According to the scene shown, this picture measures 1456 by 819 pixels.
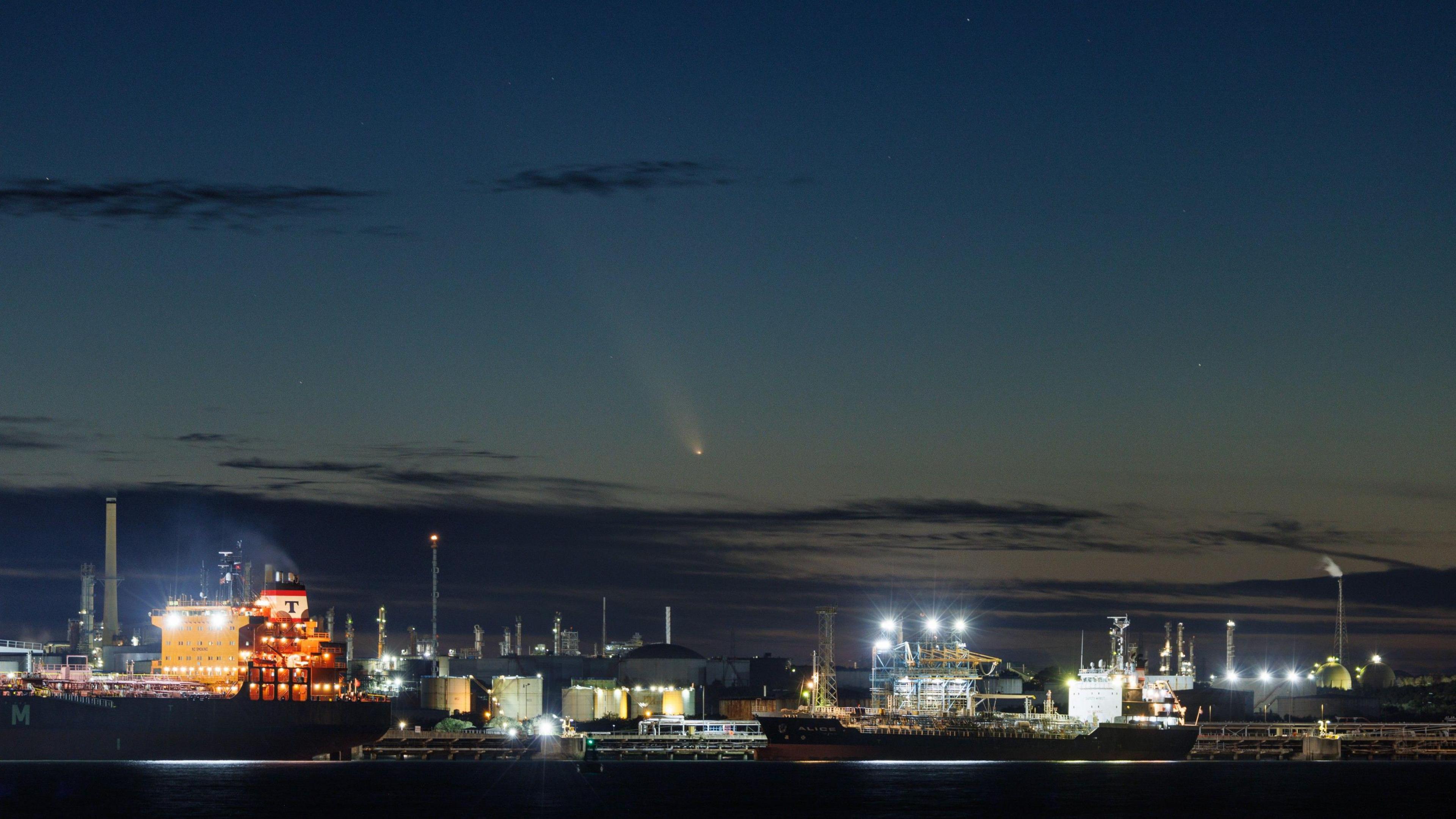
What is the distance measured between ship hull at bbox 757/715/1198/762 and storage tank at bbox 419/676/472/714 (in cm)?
5434

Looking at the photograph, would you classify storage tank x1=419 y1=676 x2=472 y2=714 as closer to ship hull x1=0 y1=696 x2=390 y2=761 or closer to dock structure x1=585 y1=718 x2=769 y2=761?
dock structure x1=585 y1=718 x2=769 y2=761

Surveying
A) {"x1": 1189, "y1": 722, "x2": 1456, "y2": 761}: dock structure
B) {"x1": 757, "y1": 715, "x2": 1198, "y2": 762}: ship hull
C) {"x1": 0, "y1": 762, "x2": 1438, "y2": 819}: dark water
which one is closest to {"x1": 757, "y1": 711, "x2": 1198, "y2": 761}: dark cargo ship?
{"x1": 757, "y1": 715, "x2": 1198, "y2": 762}: ship hull

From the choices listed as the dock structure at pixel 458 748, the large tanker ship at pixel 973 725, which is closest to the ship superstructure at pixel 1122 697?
the large tanker ship at pixel 973 725

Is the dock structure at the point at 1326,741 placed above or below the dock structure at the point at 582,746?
below

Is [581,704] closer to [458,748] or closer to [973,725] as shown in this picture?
[458,748]

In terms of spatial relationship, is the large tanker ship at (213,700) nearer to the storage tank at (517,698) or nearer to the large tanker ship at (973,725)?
the large tanker ship at (973,725)

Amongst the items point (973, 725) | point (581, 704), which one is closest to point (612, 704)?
point (581, 704)

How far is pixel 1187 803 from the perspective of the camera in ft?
335

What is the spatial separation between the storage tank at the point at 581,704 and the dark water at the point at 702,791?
38.3 metres

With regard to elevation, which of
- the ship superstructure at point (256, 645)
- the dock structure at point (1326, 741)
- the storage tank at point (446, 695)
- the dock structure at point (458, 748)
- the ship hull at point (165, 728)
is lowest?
the dock structure at point (1326, 741)

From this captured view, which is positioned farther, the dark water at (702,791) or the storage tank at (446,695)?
the storage tank at (446,695)

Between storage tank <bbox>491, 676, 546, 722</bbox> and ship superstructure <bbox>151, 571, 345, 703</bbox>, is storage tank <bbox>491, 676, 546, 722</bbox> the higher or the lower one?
the lower one

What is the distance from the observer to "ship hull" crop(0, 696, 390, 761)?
122m

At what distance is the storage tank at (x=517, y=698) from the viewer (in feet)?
625
